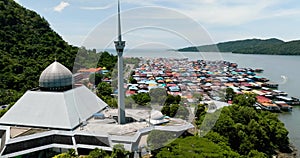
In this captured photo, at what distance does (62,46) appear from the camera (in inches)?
1620

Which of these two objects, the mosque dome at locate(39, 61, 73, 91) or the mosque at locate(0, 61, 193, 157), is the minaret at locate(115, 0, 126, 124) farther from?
the mosque dome at locate(39, 61, 73, 91)

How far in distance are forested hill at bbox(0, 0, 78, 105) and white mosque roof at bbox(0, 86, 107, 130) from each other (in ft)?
28.9

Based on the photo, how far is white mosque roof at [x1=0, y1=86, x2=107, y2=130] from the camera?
46.3 feet

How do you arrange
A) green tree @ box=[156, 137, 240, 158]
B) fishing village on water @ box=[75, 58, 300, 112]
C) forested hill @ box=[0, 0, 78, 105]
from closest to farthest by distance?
green tree @ box=[156, 137, 240, 158], forested hill @ box=[0, 0, 78, 105], fishing village on water @ box=[75, 58, 300, 112]

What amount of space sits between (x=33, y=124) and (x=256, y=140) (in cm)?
1289

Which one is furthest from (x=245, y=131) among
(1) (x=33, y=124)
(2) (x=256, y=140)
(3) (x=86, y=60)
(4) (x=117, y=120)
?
(3) (x=86, y=60)

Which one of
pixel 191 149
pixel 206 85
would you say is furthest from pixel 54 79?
pixel 206 85

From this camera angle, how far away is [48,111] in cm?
1450

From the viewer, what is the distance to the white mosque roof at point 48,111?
46.3 feet

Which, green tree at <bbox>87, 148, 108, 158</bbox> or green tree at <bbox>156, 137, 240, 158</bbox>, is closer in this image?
green tree at <bbox>156, 137, 240, 158</bbox>

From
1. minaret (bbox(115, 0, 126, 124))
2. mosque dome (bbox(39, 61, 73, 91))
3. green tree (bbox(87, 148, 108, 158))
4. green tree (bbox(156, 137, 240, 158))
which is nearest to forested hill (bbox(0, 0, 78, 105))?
mosque dome (bbox(39, 61, 73, 91))

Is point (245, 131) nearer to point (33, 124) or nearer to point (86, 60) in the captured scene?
point (33, 124)

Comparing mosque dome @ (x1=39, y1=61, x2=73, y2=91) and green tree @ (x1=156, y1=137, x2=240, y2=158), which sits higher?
mosque dome @ (x1=39, y1=61, x2=73, y2=91)

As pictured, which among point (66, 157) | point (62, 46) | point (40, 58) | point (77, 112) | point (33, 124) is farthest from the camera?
point (62, 46)
